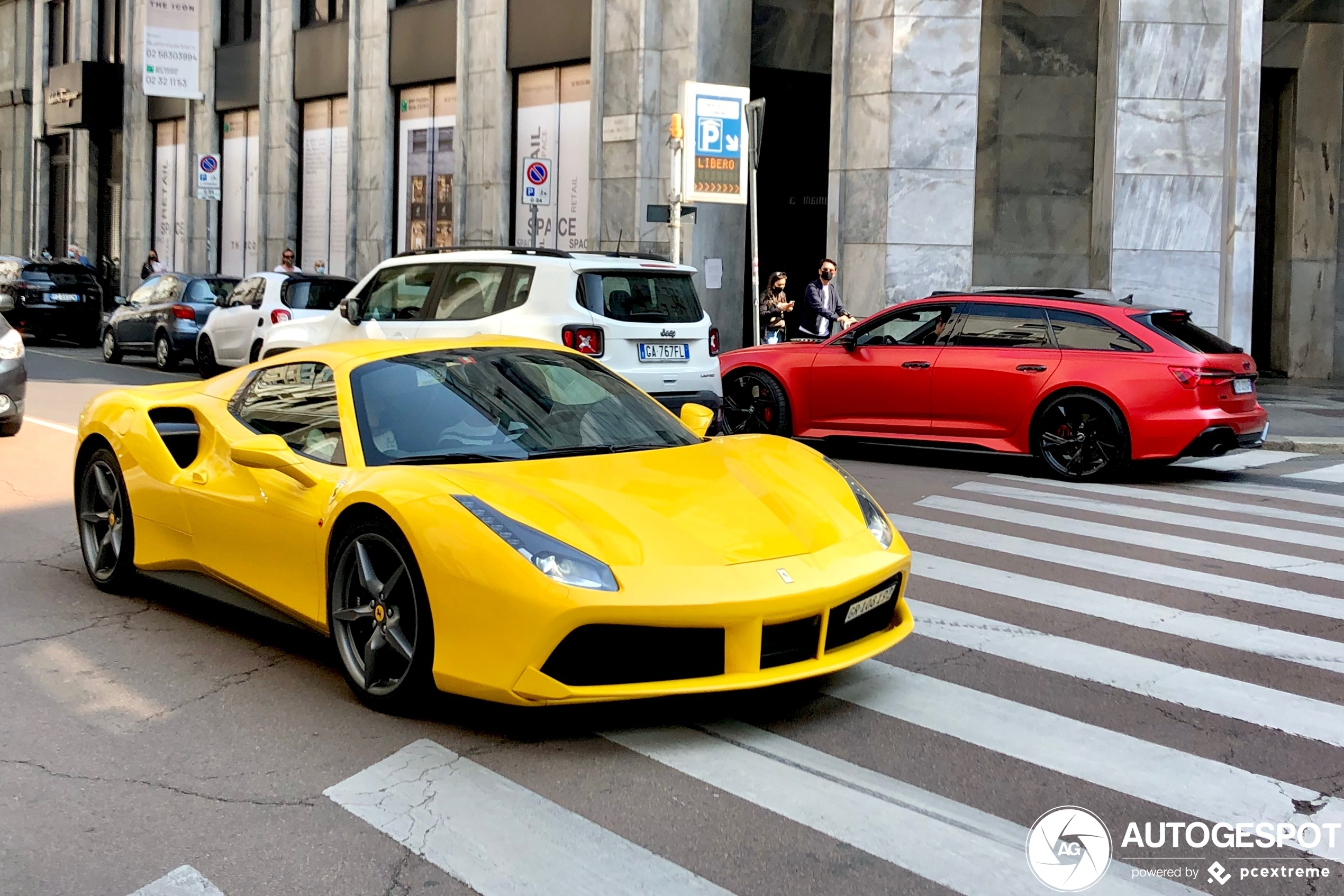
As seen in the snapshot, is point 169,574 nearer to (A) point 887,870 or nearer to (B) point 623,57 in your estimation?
(A) point 887,870

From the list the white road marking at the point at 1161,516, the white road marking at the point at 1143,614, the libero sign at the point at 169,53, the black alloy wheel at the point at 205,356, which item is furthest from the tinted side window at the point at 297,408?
the libero sign at the point at 169,53

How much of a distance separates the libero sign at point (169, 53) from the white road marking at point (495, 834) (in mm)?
31650

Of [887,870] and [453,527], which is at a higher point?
[453,527]

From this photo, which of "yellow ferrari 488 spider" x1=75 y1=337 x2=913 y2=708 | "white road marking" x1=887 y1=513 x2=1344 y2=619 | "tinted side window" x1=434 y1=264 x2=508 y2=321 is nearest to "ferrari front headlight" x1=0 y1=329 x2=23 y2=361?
"tinted side window" x1=434 y1=264 x2=508 y2=321

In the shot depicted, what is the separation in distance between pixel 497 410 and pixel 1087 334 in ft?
25.6

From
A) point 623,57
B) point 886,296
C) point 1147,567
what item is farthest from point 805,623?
point 623,57

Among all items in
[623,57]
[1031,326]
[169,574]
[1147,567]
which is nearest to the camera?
[169,574]

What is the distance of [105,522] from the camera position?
7035 mm

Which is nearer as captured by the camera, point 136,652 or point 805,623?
point 805,623

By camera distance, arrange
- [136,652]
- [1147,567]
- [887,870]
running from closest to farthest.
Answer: [887,870]
[136,652]
[1147,567]

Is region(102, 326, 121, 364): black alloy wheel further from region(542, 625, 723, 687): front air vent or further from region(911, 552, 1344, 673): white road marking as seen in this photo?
region(542, 625, 723, 687): front air vent

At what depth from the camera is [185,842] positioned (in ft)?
13.0

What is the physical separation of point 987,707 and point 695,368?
7.98 m

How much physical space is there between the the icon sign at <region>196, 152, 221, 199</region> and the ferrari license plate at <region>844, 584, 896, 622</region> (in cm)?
2545
